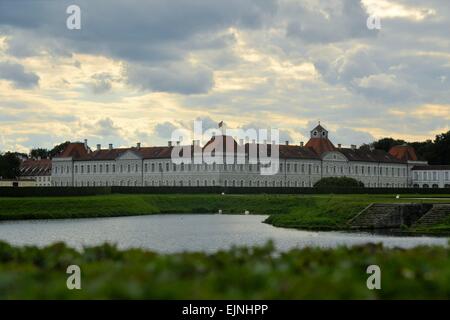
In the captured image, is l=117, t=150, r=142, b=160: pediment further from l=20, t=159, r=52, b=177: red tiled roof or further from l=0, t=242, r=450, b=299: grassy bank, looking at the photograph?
l=0, t=242, r=450, b=299: grassy bank

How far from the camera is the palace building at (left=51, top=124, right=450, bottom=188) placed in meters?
114

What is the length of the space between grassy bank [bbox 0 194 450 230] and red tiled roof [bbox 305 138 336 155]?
47328mm

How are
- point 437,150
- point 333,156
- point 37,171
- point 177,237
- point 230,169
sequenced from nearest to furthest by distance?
1. point 177,237
2. point 230,169
3. point 333,156
4. point 437,150
5. point 37,171

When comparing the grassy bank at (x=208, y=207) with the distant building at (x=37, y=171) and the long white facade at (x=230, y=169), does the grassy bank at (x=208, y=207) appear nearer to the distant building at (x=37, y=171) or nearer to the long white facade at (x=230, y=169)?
the long white facade at (x=230, y=169)

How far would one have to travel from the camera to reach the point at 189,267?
11.9 meters

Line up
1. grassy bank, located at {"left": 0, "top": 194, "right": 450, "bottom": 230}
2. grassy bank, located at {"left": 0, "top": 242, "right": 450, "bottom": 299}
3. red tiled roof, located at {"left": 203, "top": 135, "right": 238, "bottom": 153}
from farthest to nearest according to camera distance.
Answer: red tiled roof, located at {"left": 203, "top": 135, "right": 238, "bottom": 153}
grassy bank, located at {"left": 0, "top": 194, "right": 450, "bottom": 230}
grassy bank, located at {"left": 0, "top": 242, "right": 450, "bottom": 299}

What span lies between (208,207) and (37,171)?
3379 inches

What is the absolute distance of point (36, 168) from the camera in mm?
154500

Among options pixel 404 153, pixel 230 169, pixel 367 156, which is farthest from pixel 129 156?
pixel 404 153

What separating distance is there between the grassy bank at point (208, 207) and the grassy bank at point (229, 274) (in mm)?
30727

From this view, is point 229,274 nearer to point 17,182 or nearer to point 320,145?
point 320,145

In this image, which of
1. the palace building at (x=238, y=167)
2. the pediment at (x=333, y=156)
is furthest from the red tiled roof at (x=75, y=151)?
the pediment at (x=333, y=156)

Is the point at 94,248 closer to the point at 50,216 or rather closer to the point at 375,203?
the point at 375,203

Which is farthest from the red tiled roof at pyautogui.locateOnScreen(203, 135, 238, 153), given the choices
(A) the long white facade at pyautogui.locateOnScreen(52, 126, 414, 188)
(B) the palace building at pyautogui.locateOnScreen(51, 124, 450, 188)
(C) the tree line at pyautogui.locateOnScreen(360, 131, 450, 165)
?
(C) the tree line at pyautogui.locateOnScreen(360, 131, 450, 165)
